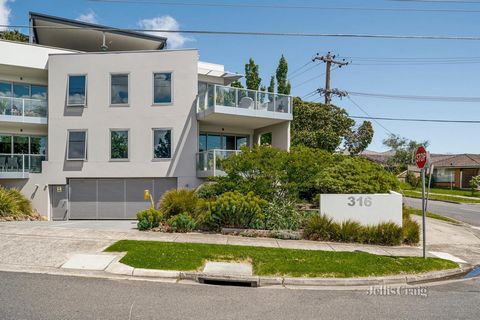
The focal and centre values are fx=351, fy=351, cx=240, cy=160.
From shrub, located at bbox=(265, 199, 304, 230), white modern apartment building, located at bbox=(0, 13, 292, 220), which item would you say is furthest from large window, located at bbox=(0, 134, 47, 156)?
shrub, located at bbox=(265, 199, 304, 230)

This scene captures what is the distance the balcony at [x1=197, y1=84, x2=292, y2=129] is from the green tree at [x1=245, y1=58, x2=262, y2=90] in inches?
508

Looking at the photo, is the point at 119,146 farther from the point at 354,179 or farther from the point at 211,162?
the point at 354,179

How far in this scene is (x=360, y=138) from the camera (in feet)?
113

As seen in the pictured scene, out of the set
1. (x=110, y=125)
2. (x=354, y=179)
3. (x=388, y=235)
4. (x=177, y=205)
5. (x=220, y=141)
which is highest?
(x=110, y=125)

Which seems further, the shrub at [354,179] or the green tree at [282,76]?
the green tree at [282,76]

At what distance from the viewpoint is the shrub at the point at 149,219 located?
1306cm

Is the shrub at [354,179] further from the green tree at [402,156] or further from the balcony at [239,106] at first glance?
the green tree at [402,156]

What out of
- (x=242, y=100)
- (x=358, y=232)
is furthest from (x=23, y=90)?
(x=358, y=232)

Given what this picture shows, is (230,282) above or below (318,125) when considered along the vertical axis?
below

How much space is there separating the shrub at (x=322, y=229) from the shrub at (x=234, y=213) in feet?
5.73

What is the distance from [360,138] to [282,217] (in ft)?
78.1

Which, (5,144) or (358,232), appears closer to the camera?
(358,232)

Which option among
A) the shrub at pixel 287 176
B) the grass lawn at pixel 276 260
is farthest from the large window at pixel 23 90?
the grass lawn at pixel 276 260

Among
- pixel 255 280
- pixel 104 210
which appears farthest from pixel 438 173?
pixel 255 280
